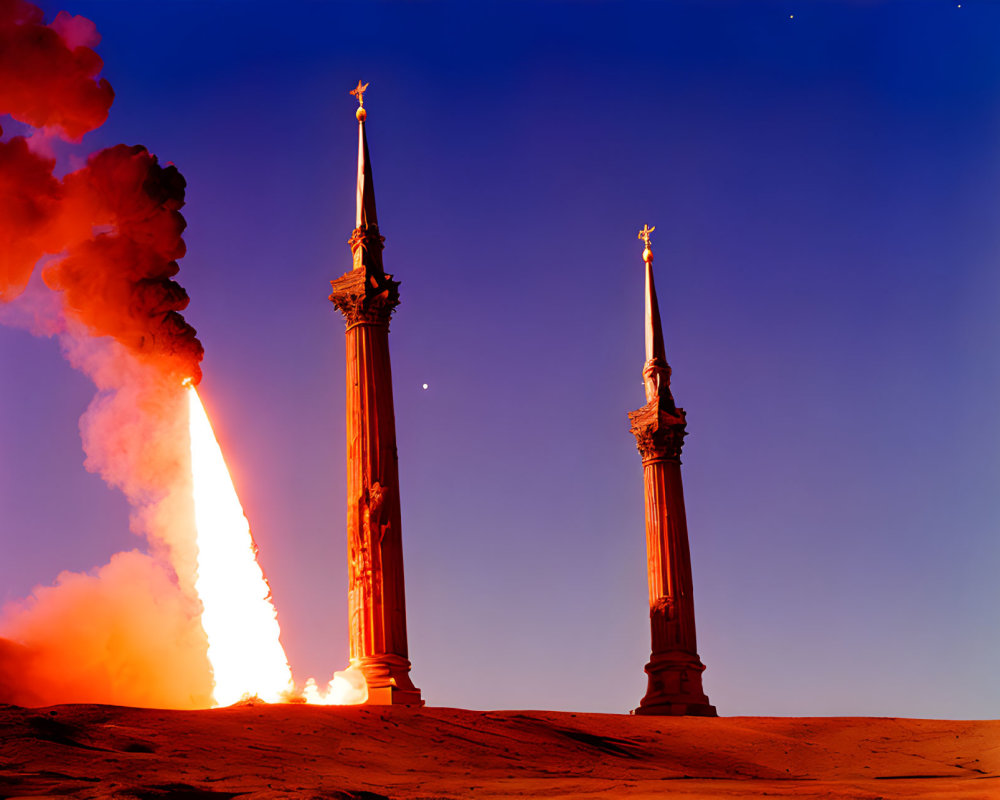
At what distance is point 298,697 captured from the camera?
73.7 ft

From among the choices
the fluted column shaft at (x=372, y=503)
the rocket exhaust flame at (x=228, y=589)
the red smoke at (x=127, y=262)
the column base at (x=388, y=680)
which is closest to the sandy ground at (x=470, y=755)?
the column base at (x=388, y=680)

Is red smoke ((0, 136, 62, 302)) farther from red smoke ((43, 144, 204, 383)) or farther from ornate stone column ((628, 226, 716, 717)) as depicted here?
ornate stone column ((628, 226, 716, 717))

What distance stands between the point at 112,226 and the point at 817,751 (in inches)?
701

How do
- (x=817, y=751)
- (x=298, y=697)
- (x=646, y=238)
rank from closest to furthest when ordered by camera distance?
(x=817, y=751) → (x=298, y=697) → (x=646, y=238)

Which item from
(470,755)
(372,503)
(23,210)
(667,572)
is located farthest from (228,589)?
(667,572)

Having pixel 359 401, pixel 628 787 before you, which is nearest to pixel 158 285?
pixel 359 401

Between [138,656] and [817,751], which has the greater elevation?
[138,656]

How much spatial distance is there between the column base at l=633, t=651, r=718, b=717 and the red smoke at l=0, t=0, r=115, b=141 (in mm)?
17701

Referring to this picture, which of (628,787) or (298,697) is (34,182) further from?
(628,787)

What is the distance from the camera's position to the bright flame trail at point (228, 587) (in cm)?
2408

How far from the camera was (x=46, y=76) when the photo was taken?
81.2 ft

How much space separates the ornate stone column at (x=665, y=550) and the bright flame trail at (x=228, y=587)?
948 cm

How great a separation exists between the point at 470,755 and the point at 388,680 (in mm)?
5484

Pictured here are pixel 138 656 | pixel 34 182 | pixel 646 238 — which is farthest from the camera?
pixel 646 238
